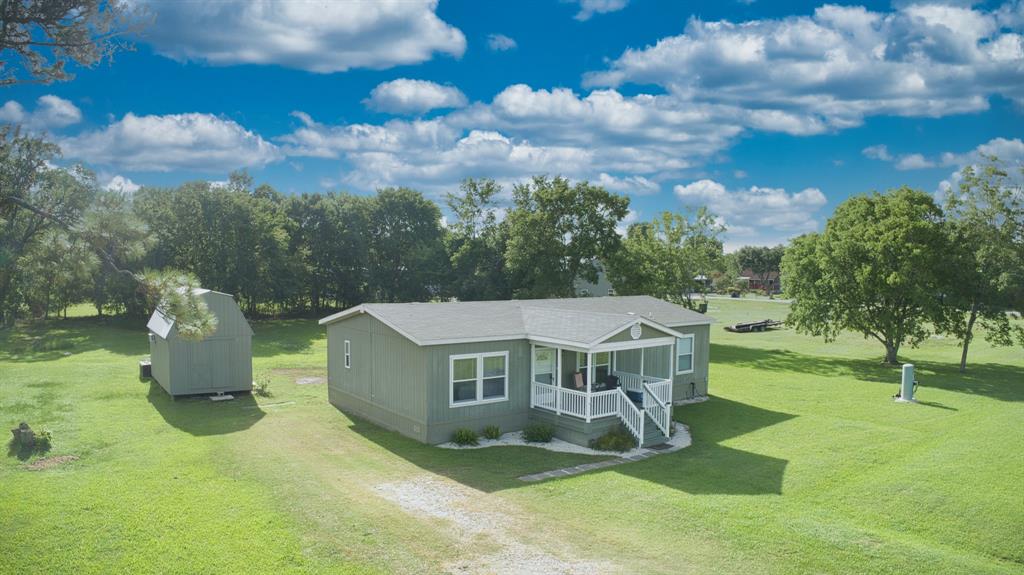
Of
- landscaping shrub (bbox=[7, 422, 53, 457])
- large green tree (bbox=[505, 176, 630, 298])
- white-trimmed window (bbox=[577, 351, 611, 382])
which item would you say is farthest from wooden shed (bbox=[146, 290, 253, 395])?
large green tree (bbox=[505, 176, 630, 298])

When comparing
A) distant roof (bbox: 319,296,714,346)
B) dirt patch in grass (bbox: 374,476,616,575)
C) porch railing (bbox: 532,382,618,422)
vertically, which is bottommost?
dirt patch in grass (bbox: 374,476,616,575)

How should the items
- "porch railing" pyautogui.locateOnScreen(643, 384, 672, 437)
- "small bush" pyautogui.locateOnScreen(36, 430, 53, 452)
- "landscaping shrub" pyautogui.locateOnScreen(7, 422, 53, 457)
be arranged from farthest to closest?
"porch railing" pyautogui.locateOnScreen(643, 384, 672, 437) → "small bush" pyautogui.locateOnScreen(36, 430, 53, 452) → "landscaping shrub" pyautogui.locateOnScreen(7, 422, 53, 457)

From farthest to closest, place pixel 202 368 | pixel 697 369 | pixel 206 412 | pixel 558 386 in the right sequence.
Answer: pixel 697 369
pixel 202 368
pixel 206 412
pixel 558 386

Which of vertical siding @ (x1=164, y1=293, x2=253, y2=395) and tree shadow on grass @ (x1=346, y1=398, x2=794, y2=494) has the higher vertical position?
vertical siding @ (x1=164, y1=293, x2=253, y2=395)

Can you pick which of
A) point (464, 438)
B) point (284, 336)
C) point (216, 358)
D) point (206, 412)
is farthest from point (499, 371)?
point (284, 336)

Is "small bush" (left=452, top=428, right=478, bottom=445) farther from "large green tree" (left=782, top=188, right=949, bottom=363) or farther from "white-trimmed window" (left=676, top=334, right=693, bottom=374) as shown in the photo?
"large green tree" (left=782, top=188, right=949, bottom=363)

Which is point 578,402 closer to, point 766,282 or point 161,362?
point 161,362

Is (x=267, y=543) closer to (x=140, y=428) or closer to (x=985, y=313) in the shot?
(x=140, y=428)
